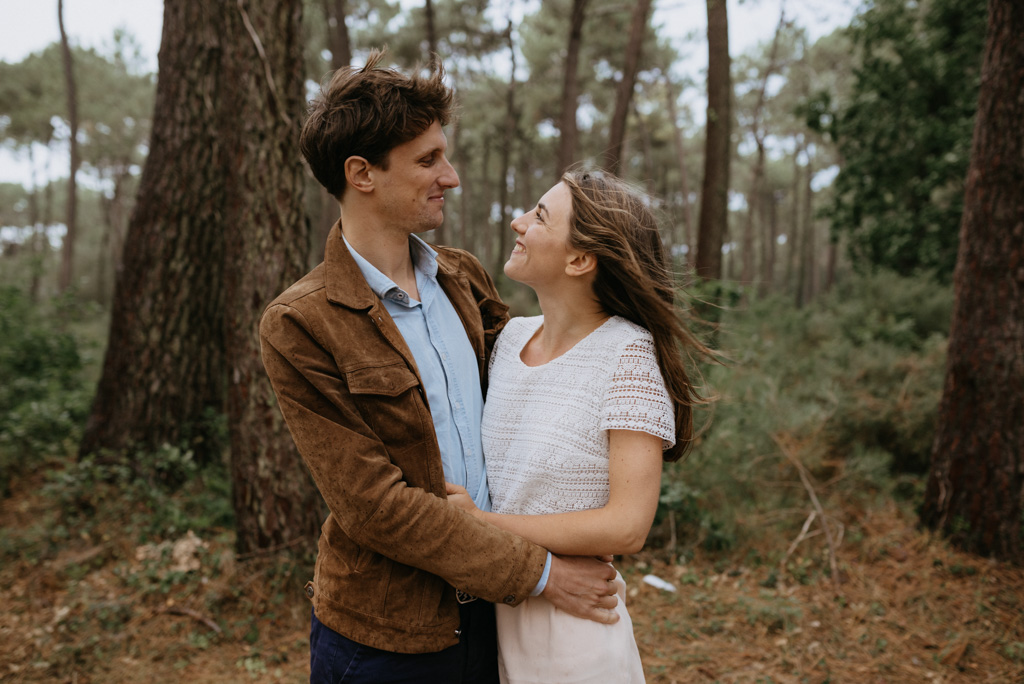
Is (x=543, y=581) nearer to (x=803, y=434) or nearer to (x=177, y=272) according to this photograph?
(x=177, y=272)

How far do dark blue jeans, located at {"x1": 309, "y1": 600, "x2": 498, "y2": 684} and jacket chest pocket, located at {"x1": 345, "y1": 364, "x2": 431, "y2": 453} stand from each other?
58 cm

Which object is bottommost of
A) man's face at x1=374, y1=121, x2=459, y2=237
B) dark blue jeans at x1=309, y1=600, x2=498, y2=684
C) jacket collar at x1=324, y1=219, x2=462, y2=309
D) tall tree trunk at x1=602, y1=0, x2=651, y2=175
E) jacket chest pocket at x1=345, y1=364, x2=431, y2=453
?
dark blue jeans at x1=309, y1=600, x2=498, y2=684

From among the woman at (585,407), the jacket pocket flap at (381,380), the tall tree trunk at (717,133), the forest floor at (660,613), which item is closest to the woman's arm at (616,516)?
the woman at (585,407)

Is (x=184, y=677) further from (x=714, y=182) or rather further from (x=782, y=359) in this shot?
(x=782, y=359)

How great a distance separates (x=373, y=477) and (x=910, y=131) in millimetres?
14221

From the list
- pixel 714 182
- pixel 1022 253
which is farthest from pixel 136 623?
pixel 714 182

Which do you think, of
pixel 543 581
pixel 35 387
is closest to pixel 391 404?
pixel 543 581

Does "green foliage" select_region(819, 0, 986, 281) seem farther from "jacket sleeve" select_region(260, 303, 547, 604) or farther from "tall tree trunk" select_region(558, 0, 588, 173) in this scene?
"jacket sleeve" select_region(260, 303, 547, 604)

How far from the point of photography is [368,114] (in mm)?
1819

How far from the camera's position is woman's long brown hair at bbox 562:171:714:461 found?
188 centimetres

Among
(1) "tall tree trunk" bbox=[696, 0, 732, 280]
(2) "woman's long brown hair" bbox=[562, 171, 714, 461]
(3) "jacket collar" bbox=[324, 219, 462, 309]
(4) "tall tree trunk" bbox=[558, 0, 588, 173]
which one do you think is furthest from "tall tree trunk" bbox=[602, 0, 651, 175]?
(3) "jacket collar" bbox=[324, 219, 462, 309]

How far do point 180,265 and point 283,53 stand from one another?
7.49 feet

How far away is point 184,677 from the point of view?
137 inches

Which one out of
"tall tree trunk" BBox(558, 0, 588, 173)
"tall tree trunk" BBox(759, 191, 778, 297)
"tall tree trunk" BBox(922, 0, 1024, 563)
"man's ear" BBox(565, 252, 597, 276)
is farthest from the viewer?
"tall tree trunk" BBox(759, 191, 778, 297)
